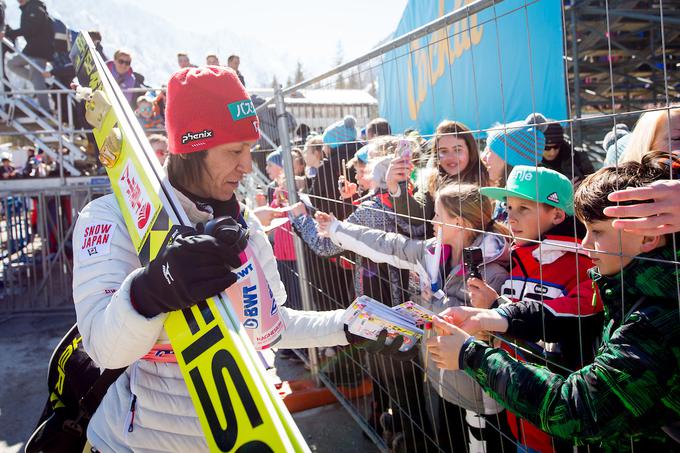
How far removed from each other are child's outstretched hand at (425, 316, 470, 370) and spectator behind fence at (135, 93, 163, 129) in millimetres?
6824

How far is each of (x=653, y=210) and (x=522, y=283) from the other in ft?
2.59

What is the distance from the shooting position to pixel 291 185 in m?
3.49

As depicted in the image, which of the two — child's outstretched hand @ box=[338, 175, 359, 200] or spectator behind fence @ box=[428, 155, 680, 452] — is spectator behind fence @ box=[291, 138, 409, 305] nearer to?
child's outstretched hand @ box=[338, 175, 359, 200]

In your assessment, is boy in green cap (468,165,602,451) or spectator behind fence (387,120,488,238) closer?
boy in green cap (468,165,602,451)

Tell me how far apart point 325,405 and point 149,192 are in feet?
8.45

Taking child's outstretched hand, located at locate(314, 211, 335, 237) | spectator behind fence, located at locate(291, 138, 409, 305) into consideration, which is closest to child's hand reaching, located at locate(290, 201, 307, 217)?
spectator behind fence, located at locate(291, 138, 409, 305)

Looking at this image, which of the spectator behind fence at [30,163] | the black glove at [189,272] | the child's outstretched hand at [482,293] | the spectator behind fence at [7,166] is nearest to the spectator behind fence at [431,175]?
the child's outstretched hand at [482,293]

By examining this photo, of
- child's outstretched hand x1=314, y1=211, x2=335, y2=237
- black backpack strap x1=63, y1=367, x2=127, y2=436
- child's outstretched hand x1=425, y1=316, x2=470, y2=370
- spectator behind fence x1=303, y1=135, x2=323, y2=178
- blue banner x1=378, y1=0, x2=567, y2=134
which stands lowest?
black backpack strap x1=63, y1=367, x2=127, y2=436

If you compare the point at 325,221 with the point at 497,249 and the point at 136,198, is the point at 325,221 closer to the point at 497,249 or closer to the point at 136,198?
the point at 497,249

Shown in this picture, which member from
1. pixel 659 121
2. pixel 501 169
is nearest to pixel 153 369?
pixel 659 121

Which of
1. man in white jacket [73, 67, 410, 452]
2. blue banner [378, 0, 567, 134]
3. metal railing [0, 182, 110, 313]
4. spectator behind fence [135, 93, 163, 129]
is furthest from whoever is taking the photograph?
spectator behind fence [135, 93, 163, 129]

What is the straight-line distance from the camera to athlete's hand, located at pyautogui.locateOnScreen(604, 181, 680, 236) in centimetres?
111

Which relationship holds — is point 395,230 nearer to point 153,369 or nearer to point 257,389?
point 153,369

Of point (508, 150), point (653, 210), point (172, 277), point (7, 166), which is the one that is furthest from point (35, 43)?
point (653, 210)
